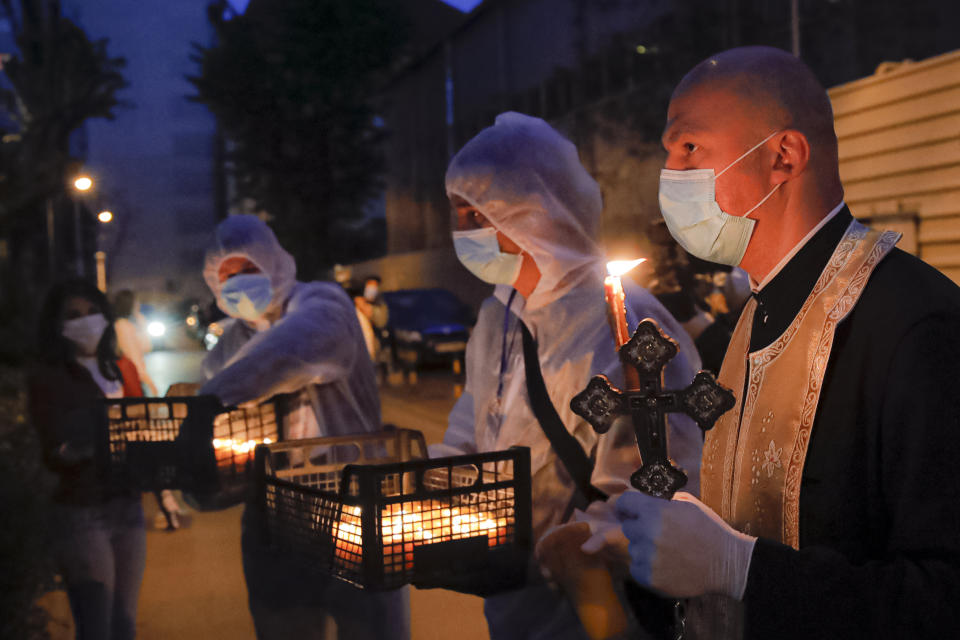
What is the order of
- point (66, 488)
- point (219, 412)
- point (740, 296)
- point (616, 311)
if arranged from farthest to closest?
point (740, 296) → point (66, 488) → point (219, 412) → point (616, 311)

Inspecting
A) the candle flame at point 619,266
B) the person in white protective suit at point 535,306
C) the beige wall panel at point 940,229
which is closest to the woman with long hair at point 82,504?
the person in white protective suit at point 535,306

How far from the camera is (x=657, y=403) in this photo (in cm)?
153

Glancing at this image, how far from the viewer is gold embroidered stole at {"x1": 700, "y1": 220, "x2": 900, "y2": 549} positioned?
4.95ft

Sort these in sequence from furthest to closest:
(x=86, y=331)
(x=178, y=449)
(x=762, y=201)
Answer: (x=86, y=331), (x=178, y=449), (x=762, y=201)

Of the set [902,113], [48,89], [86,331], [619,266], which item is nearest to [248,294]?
[86,331]

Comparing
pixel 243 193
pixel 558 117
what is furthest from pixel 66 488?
pixel 243 193

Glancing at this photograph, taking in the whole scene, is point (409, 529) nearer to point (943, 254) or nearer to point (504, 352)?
point (504, 352)

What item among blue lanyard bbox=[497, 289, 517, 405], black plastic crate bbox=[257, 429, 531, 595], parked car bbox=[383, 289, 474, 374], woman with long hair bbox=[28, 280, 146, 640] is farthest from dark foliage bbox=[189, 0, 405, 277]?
black plastic crate bbox=[257, 429, 531, 595]

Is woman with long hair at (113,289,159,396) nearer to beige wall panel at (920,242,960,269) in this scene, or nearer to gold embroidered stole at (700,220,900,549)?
gold embroidered stole at (700,220,900,549)

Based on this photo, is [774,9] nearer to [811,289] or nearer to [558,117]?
[558,117]

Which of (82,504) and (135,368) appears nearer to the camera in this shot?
(82,504)

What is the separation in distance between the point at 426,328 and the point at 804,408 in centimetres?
2001

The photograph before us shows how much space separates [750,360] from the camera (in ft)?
5.60

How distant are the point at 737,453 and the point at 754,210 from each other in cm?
43
